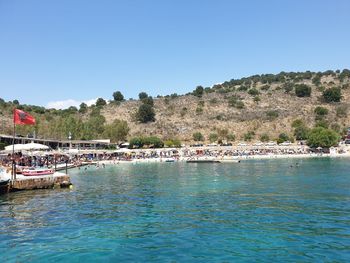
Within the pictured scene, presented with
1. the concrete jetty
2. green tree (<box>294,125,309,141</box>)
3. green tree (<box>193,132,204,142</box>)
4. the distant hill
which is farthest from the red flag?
green tree (<box>294,125,309,141</box>)

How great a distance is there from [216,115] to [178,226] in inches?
4774

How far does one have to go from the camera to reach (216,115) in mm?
140250

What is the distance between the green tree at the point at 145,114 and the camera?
138875 millimetres

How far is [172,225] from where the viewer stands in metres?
20.6

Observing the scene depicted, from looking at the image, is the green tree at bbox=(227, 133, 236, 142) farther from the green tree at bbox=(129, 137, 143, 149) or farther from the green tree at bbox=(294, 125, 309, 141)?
the green tree at bbox=(129, 137, 143, 149)

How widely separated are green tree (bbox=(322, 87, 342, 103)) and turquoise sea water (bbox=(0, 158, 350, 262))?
395 ft

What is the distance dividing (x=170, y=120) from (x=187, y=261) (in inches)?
4917

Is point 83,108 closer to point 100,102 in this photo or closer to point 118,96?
point 100,102

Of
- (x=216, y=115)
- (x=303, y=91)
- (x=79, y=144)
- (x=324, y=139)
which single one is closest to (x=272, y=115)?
(x=216, y=115)

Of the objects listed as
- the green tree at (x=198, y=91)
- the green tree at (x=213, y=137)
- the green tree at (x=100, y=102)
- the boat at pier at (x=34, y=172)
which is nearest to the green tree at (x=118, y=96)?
the green tree at (x=100, y=102)

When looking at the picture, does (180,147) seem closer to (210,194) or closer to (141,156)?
(141,156)

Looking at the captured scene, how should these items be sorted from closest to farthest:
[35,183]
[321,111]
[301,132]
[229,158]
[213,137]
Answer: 1. [35,183]
2. [229,158]
3. [301,132]
4. [213,137]
5. [321,111]

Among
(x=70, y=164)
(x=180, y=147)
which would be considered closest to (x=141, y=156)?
(x=180, y=147)

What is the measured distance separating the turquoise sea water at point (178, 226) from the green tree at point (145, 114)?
10501cm
